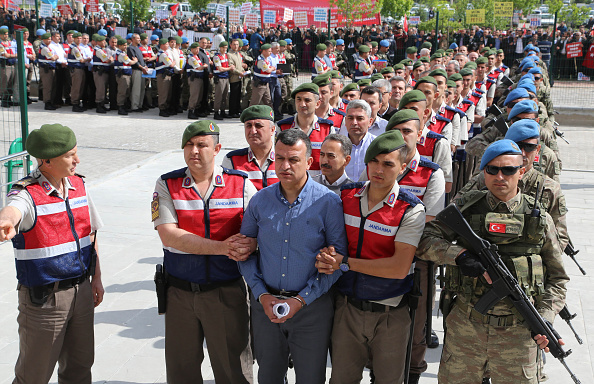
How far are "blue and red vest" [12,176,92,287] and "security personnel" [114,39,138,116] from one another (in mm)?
13238

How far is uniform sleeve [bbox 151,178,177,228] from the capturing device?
13.1 feet

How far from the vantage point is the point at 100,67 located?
1681cm

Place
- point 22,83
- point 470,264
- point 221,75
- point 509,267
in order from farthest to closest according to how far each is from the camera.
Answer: point 221,75 → point 22,83 → point 509,267 → point 470,264

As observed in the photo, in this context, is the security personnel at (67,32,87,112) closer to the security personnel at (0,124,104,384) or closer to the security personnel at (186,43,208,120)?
the security personnel at (186,43,208,120)

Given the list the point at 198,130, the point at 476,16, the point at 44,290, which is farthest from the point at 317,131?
the point at 476,16

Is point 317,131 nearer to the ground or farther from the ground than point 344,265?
farther from the ground

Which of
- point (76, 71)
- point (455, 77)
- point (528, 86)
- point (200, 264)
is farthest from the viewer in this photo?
point (76, 71)

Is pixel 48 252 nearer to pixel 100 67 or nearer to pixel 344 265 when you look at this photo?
pixel 344 265

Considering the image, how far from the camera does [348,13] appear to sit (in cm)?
2184

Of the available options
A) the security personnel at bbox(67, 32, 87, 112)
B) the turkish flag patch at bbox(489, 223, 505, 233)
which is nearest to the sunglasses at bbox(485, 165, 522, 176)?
the turkish flag patch at bbox(489, 223, 505, 233)

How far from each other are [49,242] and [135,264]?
3.30m

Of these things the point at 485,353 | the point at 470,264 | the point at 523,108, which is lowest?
the point at 485,353

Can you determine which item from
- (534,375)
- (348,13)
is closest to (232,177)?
(534,375)

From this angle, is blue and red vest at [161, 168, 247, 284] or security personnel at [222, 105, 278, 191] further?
security personnel at [222, 105, 278, 191]
